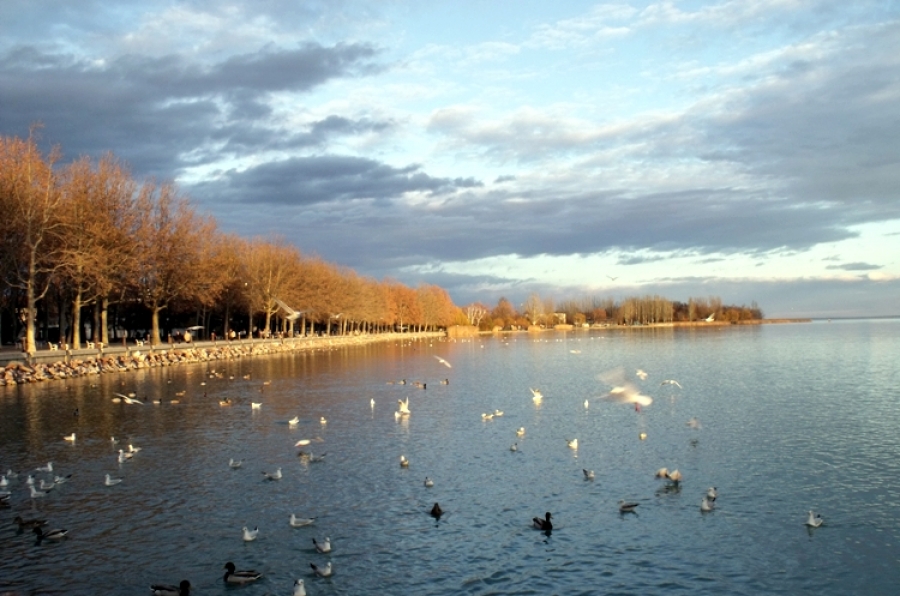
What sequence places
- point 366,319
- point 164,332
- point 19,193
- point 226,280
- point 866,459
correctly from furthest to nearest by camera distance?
point 366,319 < point 164,332 < point 226,280 < point 19,193 < point 866,459

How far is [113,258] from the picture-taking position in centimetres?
5931

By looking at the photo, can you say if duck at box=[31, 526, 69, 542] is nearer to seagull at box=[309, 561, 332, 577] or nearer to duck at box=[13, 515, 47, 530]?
duck at box=[13, 515, 47, 530]

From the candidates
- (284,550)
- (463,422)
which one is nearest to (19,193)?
(463,422)

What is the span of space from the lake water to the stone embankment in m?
12.1

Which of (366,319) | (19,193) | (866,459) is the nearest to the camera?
(866,459)

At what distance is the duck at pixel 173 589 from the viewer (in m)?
12.4

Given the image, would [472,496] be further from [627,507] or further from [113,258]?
[113,258]

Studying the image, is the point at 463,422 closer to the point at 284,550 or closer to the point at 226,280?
the point at 284,550

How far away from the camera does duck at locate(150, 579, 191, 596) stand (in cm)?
1241

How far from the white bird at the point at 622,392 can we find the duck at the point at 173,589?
800 inches

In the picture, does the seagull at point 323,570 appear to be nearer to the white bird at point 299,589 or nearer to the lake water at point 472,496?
the lake water at point 472,496

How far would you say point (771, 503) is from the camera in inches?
691

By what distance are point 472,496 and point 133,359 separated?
4982cm

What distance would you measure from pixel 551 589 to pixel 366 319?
136499 mm
